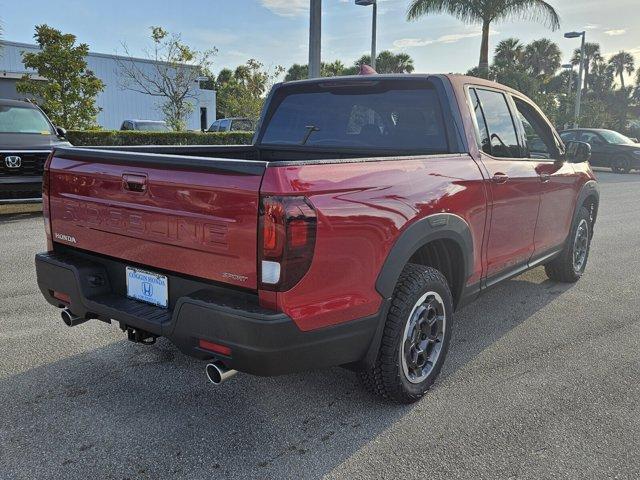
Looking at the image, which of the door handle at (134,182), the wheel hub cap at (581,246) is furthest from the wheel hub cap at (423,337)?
the wheel hub cap at (581,246)

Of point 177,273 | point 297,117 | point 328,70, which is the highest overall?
point 328,70

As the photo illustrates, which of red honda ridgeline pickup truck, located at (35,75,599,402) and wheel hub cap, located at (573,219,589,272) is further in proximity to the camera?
wheel hub cap, located at (573,219,589,272)

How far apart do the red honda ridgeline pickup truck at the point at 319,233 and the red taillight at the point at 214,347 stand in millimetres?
10

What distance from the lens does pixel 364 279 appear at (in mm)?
2582

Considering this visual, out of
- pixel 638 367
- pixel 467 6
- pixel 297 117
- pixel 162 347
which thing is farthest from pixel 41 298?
pixel 467 6

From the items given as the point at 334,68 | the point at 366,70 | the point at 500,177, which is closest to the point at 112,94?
the point at 334,68

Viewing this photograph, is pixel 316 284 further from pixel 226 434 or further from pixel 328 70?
pixel 328 70

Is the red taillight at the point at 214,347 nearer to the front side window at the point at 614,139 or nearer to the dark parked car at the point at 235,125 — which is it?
the dark parked car at the point at 235,125

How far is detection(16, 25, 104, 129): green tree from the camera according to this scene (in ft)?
53.5

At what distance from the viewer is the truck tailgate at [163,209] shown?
7.68ft

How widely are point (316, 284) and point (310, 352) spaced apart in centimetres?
32

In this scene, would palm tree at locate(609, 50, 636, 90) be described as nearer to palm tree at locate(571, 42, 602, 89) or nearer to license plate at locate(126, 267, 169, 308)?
palm tree at locate(571, 42, 602, 89)

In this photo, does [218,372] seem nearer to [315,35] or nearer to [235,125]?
[315,35]

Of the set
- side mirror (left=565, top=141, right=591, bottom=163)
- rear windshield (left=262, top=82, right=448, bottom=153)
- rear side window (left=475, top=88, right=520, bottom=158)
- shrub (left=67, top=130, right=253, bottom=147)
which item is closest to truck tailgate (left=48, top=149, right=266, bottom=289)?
rear windshield (left=262, top=82, right=448, bottom=153)
